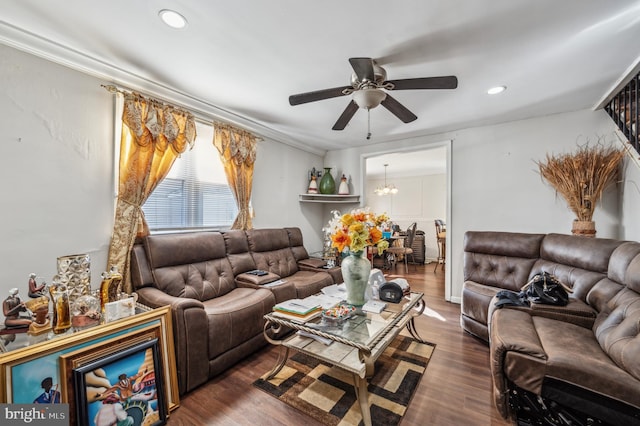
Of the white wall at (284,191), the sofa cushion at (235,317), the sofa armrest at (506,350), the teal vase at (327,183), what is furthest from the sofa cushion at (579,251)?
the white wall at (284,191)

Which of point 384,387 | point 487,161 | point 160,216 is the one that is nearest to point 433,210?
point 487,161

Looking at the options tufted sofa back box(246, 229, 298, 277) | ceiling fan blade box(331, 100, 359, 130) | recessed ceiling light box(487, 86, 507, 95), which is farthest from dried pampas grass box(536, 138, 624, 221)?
tufted sofa back box(246, 229, 298, 277)

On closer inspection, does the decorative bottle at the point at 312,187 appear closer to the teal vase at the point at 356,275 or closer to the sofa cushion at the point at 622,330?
the teal vase at the point at 356,275

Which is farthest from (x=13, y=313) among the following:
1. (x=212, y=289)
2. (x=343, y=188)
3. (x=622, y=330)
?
(x=343, y=188)

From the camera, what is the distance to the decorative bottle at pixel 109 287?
69.7 inches

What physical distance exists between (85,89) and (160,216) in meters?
1.21

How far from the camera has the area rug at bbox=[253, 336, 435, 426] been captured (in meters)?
1.62

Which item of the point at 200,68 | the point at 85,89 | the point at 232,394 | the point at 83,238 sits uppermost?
the point at 200,68

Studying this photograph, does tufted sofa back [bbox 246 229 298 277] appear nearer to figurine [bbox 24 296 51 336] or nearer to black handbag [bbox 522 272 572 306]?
figurine [bbox 24 296 51 336]

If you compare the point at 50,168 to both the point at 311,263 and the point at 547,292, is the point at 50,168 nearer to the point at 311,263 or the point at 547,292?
the point at 311,263

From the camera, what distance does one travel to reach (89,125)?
212 centimetres

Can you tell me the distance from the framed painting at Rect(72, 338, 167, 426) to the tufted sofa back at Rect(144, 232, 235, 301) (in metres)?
0.75

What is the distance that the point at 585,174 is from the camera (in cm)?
272

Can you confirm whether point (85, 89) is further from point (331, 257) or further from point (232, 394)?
point (331, 257)
